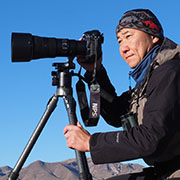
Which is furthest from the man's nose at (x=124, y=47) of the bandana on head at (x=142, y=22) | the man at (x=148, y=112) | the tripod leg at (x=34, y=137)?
the tripod leg at (x=34, y=137)

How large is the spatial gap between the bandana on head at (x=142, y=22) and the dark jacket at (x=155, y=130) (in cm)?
65

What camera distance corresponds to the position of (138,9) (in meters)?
5.13

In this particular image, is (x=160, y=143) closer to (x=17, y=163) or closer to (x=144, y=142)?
(x=144, y=142)

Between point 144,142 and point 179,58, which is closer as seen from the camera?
point 144,142

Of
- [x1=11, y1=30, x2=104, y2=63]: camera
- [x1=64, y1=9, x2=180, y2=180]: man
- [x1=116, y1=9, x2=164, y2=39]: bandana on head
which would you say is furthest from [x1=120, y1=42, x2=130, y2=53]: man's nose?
[x1=11, y1=30, x2=104, y2=63]: camera

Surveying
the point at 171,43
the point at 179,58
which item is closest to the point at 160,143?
the point at 179,58

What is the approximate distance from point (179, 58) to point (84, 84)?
1602 mm

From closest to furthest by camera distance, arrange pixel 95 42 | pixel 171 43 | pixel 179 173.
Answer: pixel 179 173 < pixel 171 43 < pixel 95 42

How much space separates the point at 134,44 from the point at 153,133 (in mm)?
1420

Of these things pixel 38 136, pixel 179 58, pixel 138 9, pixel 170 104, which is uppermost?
pixel 138 9

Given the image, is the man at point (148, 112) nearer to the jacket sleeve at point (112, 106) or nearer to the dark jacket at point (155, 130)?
the dark jacket at point (155, 130)

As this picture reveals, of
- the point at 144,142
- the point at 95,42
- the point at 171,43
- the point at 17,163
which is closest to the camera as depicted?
the point at 144,142

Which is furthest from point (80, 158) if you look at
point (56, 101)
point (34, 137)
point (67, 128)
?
point (56, 101)

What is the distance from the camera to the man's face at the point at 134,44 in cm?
482
